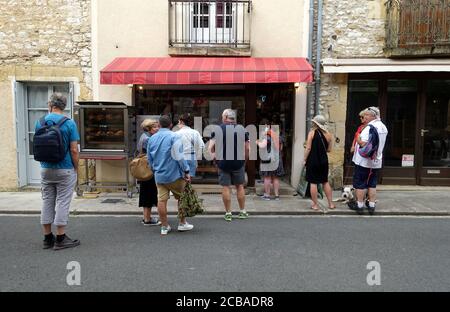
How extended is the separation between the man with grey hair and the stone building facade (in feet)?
13.3

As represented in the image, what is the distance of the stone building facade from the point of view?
8586mm

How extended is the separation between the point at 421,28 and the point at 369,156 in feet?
12.0

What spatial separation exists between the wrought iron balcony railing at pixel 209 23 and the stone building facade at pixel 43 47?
196 centimetres

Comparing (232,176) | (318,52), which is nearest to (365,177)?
(232,176)

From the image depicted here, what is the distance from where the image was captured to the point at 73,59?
866 cm

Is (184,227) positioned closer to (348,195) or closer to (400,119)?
(348,195)

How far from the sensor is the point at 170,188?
541 cm

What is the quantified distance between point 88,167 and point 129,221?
9.83 ft

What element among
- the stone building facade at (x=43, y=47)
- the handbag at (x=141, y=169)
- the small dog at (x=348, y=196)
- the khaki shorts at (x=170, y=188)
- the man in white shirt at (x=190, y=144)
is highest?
the stone building facade at (x=43, y=47)

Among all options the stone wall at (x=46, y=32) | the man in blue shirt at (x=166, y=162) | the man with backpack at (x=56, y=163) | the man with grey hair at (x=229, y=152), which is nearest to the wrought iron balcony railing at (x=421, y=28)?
the man with grey hair at (x=229, y=152)

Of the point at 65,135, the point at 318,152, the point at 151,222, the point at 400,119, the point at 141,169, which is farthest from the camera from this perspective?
the point at 400,119

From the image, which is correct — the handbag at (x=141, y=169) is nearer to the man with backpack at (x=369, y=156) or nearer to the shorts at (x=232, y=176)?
the shorts at (x=232, y=176)

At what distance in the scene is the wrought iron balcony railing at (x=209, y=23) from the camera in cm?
854

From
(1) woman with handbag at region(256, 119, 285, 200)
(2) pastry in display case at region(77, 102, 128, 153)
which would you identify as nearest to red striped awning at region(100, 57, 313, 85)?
(2) pastry in display case at region(77, 102, 128, 153)
